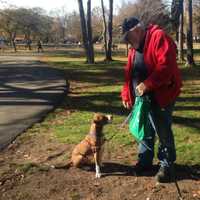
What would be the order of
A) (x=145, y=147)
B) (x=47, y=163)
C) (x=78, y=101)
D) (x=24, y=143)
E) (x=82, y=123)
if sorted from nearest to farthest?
1. (x=145, y=147)
2. (x=47, y=163)
3. (x=24, y=143)
4. (x=82, y=123)
5. (x=78, y=101)

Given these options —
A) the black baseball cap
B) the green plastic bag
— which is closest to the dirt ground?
the green plastic bag

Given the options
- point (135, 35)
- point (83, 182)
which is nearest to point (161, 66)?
point (135, 35)

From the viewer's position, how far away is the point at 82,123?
9.97 m

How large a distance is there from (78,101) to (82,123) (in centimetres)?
394

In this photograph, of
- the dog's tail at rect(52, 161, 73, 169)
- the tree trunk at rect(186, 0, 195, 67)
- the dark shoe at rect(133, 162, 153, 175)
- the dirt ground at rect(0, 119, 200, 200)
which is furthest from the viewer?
the tree trunk at rect(186, 0, 195, 67)

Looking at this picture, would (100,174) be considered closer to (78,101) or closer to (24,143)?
(24,143)

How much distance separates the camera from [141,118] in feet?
19.0

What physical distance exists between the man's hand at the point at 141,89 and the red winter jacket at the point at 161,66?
39 millimetres

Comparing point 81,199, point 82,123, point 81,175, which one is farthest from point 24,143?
point 81,199

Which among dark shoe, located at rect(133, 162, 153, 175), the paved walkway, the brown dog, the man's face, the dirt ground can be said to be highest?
the man's face

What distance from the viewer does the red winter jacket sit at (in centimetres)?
538

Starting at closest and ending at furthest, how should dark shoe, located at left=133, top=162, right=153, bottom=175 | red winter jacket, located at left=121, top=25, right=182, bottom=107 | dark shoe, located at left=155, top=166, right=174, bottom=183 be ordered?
red winter jacket, located at left=121, top=25, right=182, bottom=107 < dark shoe, located at left=155, top=166, right=174, bottom=183 < dark shoe, located at left=133, top=162, right=153, bottom=175

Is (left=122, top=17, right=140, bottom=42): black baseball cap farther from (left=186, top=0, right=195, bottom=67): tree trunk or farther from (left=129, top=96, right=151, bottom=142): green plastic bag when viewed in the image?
(left=186, top=0, right=195, bottom=67): tree trunk

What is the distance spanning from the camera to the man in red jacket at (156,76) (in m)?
5.41
